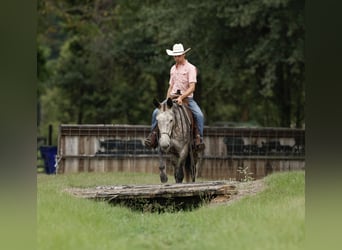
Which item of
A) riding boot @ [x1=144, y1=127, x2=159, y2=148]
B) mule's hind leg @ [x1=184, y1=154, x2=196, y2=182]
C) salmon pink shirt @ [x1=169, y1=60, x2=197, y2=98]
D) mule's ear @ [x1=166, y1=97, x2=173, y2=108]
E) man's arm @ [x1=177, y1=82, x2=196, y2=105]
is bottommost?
mule's hind leg @ [x1=184, y1=154, x2=196, y2=182]

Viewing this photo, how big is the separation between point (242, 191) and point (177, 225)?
3.18 metres

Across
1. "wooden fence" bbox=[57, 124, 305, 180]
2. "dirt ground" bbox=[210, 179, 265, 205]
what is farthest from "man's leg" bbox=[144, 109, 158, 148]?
"wooden fence" bbox=[57, 124, 305, 180]

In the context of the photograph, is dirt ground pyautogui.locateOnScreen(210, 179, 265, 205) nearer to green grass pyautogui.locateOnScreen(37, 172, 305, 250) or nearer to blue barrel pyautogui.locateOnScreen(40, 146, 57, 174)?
green grass pyautogui.locateOnScreen(37, 172, 305, 250)

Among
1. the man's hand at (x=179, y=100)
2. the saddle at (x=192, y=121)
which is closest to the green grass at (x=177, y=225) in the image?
the saddle at (x=192, y=121)

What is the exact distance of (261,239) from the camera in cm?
927

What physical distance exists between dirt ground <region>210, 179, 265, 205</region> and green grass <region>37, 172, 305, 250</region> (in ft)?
1.07

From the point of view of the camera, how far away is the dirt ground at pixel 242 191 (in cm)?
1396

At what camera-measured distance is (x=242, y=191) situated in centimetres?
1463

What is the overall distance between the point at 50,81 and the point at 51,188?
2403 cm

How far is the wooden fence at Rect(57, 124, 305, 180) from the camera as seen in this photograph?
24.3 meters

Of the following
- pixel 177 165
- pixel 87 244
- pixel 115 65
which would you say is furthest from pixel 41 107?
pixel 87 244

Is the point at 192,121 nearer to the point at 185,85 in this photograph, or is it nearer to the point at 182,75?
the point at 185,85

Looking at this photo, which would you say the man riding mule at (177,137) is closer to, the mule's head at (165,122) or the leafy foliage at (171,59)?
the mule's head at (165,122)

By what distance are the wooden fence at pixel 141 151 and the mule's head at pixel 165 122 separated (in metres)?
9.01
